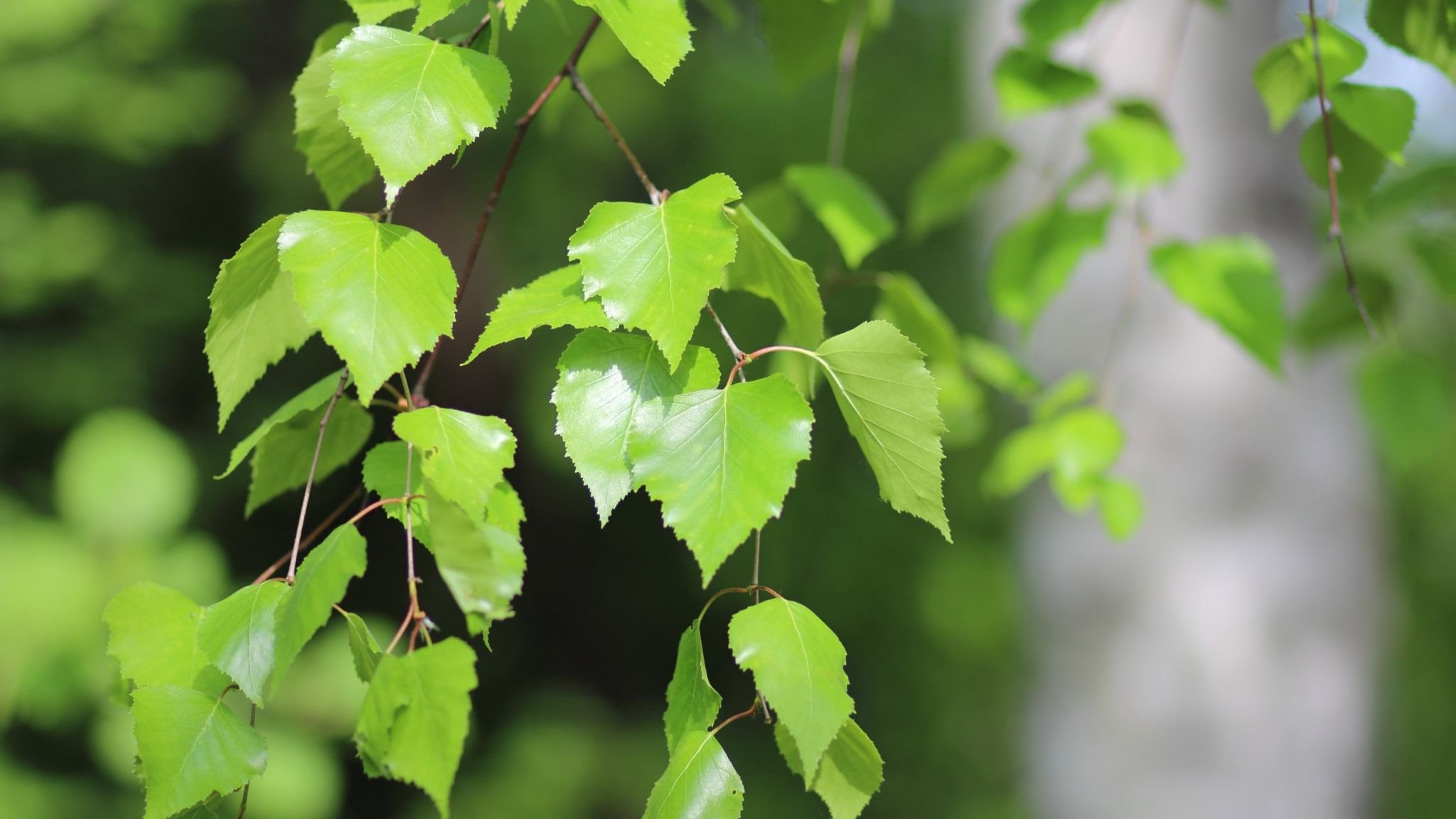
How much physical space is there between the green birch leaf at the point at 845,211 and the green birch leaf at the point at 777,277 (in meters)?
0.27

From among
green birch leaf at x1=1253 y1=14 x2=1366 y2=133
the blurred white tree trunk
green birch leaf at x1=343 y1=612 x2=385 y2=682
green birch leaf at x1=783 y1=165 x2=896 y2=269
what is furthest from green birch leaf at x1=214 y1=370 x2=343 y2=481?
the blurred white tree trunk

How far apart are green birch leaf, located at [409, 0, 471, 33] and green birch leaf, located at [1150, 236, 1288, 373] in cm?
63

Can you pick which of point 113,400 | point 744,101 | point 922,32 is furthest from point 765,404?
point 922,32

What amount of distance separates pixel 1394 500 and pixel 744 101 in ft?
13.2

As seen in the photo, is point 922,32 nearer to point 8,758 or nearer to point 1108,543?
point 1108,543

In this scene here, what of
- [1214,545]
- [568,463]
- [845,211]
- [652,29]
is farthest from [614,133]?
[568,463]

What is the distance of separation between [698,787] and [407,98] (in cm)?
28

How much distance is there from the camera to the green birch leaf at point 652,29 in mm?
418

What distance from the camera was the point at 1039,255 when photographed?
3.10ft

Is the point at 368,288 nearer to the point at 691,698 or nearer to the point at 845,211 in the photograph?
the point at 691,698

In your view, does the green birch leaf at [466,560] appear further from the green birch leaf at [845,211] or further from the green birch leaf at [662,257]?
the green birch leaf at [845,211]

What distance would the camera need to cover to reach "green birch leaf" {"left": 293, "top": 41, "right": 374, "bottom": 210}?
20.4 inches

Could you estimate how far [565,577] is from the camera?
328cm

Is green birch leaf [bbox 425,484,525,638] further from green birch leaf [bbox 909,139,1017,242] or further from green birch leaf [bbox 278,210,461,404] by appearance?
green birch leaf [bbox 909,139,1017,242]
